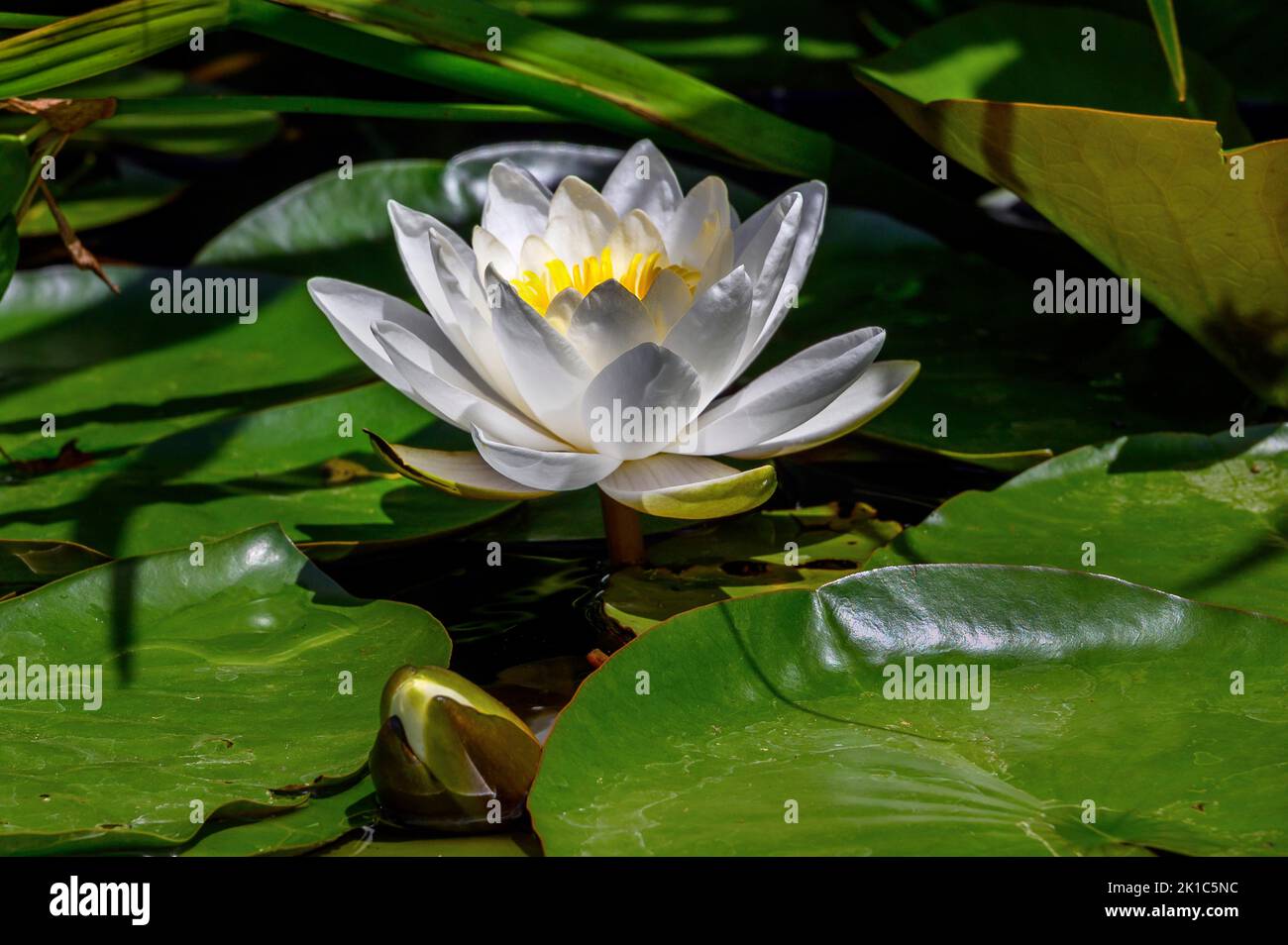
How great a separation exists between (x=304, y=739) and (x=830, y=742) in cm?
45

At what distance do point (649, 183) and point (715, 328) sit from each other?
33 centimetres

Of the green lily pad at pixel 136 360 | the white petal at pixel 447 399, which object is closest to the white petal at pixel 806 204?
the white petal at pixel 447 399

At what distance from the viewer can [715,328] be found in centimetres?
110

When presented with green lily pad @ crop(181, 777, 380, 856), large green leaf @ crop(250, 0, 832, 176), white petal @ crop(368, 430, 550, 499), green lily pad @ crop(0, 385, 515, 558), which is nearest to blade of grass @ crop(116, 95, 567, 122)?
large green leaf @ crop(250, 0, 832, 176)

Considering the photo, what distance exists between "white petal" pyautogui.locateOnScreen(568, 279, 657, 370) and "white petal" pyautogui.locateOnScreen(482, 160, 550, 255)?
11.2 inches

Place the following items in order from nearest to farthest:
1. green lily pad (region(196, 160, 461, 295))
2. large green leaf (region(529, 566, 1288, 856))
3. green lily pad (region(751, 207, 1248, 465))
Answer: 1. large green leaf (region(529, 566, 1288, 856))
2. green lily pad (region(751, 207, 1248, 465))
3. green lily pad (region(196, 160, 461, 295))

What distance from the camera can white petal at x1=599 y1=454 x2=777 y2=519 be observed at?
108cm

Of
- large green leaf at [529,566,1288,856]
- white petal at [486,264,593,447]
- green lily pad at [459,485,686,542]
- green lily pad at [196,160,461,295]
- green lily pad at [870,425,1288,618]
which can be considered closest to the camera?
large green leaf at [529,566,1288,856]

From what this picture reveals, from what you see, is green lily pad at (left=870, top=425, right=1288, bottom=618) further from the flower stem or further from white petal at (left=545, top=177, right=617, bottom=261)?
white petal at (left=545, top=177, right=617, bottom=261)

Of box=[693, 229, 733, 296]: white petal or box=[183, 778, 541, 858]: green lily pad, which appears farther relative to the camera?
box=[693, 229, 733, 296]: white petal

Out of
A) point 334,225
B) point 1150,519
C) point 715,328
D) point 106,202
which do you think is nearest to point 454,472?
point 715,328

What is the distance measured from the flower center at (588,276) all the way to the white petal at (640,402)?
0.17 m

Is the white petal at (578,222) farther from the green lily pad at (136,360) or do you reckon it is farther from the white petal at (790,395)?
the green lily pad at (136,360)

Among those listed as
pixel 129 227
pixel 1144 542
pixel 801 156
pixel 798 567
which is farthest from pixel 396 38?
pixel 129 227
